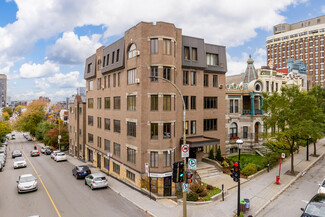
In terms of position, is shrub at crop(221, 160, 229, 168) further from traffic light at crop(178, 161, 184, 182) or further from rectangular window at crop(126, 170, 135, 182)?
traffic light at crop(178, 161, 184, 182)

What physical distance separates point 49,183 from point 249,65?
106 ft

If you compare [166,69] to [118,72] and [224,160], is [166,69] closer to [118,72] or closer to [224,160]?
[118,72]

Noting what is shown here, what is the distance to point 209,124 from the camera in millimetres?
28250

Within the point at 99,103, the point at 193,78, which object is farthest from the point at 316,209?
the point at 99,103

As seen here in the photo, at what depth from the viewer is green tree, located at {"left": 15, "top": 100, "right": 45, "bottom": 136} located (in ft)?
250

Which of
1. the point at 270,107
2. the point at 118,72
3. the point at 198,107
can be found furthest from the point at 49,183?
the point at 270,107

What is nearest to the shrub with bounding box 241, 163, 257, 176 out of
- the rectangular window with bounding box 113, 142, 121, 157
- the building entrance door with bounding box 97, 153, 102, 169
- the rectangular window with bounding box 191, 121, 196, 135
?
the rectangular window with bounding box 191, 121, 196, 135

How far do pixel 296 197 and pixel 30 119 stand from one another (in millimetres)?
82048

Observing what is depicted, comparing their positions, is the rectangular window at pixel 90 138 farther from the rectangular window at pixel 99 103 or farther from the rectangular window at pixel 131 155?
the rectangular window at pixel 131 155

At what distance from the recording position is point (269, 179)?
2219cm

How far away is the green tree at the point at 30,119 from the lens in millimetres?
76312

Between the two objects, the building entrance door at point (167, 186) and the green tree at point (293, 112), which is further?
the green tree at point (293, 112)

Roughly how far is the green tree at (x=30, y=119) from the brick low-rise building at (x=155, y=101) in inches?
2195

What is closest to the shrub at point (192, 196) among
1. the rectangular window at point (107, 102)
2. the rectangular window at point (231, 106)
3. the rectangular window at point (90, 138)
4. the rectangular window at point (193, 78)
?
the rectangular window at point (193, 78)
